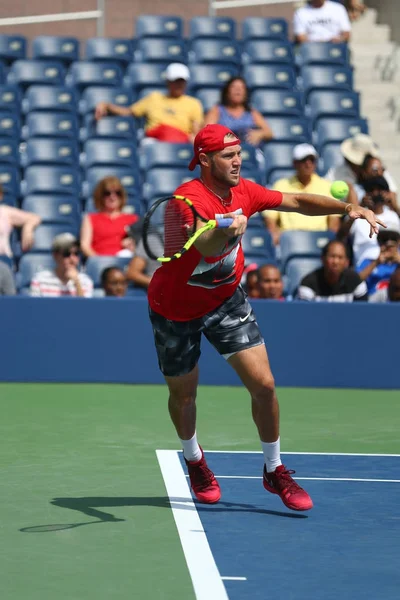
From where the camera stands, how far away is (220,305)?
5.58 m

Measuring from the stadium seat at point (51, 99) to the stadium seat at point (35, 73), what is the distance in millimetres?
404

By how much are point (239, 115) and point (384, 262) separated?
2.71 meters

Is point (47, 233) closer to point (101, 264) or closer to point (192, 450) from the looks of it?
point (101, 264)

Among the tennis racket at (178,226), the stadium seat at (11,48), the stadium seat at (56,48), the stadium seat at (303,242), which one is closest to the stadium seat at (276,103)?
the stadium seat at (56,48)

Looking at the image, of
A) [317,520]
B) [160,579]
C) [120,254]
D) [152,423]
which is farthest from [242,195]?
[120,254]

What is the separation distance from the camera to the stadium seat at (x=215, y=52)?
45.5ft

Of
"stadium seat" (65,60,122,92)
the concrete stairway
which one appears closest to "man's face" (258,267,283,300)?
"stadium seat" (65,60,122,92)

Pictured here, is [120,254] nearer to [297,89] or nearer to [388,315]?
[388,315]

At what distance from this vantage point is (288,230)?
436 inches

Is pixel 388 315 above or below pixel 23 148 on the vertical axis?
below

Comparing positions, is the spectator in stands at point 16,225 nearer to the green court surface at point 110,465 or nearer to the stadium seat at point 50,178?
the stadium seat at point 50,178

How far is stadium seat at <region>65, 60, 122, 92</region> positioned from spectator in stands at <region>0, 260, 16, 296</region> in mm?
4055

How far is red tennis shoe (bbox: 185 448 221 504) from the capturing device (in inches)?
225

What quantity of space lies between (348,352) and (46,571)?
563 centimetres
